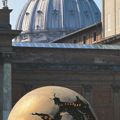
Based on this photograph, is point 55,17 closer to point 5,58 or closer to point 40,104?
point 5,58

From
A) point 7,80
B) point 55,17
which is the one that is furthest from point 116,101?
point 55,17

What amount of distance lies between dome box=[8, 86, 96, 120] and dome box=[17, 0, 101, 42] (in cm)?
12290

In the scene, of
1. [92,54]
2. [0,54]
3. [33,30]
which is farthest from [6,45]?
[33,30]

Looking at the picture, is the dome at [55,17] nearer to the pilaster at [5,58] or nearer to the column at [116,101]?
the column at [116,101]

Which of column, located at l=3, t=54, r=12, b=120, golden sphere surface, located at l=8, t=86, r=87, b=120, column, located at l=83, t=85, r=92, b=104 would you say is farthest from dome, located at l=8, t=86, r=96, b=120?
column, located at l=83, t=85, r=92, b=104

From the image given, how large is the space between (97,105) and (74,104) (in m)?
41.2

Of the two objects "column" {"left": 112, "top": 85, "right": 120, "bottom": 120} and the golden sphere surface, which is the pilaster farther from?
the golden sphere surface

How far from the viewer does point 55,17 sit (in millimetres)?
137375

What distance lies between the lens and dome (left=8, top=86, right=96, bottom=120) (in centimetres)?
346

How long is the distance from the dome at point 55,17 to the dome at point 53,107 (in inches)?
4839

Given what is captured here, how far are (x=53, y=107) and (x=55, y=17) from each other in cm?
13424

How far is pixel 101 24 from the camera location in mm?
61094

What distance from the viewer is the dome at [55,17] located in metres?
130

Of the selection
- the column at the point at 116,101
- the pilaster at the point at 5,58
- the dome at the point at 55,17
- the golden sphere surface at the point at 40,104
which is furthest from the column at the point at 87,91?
the dome at the point at 55,17
